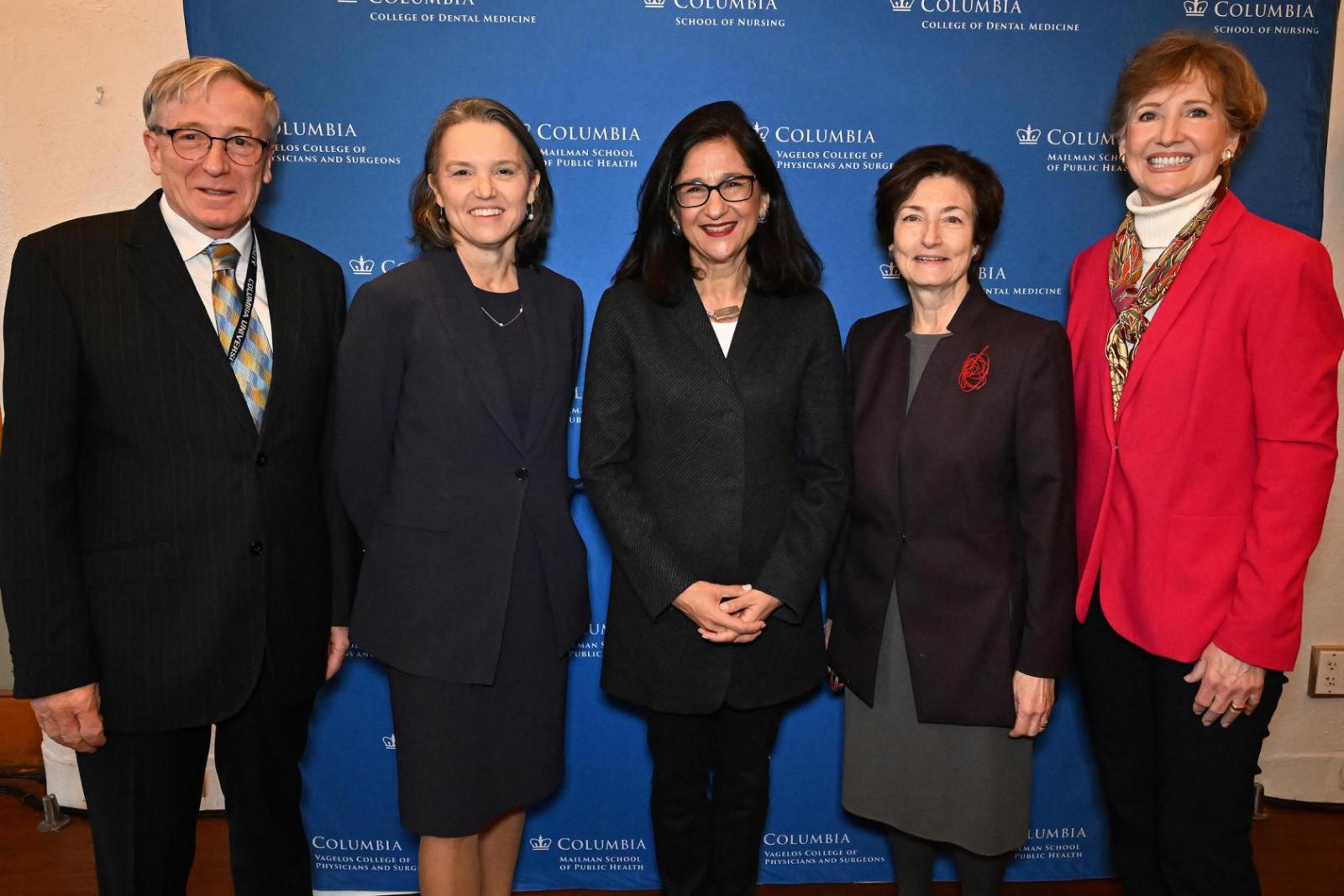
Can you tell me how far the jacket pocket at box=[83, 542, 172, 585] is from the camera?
5.32 ft

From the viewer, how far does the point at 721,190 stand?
1812 millimetres

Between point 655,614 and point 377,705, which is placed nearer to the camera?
point 655,614

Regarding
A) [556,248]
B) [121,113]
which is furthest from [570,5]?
[121,113]

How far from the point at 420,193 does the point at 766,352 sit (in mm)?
878

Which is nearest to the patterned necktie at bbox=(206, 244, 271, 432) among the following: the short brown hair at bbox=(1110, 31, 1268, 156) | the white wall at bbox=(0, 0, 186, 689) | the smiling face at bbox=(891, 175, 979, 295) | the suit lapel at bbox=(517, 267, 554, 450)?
the suit lapel at bbox=(517, 267, 554, 450)

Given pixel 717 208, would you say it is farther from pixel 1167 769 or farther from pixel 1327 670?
pixel 1327 670

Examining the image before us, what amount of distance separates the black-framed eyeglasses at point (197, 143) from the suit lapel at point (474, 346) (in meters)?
0.44

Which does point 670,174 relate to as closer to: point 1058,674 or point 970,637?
point 970,637

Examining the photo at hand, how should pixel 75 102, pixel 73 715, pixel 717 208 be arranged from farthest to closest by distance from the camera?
1. pixel 75 102
2. pixel 717 208
3. pixel 73 715

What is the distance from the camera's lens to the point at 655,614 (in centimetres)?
180

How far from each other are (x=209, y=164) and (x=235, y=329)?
323mm

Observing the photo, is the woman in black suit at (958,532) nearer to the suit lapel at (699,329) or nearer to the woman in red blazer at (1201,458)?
the woman in red blazer at (1201,458)

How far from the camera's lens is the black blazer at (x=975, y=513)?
1.73 meters

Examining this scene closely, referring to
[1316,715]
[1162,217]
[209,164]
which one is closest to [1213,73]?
[1162,217]
